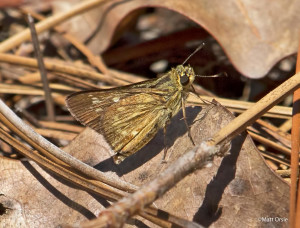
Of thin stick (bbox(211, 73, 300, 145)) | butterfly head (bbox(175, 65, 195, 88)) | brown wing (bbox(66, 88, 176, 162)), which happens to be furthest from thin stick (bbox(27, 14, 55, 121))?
thin stick (bbox(211, 73, 300, 145))

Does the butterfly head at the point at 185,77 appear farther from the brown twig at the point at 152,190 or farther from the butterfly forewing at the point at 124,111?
the brown twig at the point at 152,190

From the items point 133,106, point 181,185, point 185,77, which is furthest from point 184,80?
point 181,185

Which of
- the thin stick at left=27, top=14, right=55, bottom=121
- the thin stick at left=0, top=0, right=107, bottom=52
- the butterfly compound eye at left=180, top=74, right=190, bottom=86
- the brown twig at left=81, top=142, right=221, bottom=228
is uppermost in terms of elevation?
Result: the thin stick at left=0, top=0, right=107, bottom=52

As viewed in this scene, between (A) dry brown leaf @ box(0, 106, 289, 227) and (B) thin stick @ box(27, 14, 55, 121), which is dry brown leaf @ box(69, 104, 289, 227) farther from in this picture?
(B) thin stick @ box(27, 14, 55, 121)

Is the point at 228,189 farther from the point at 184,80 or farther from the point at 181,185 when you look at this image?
the point at 184,80

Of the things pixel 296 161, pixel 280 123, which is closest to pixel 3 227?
pixel 296 161

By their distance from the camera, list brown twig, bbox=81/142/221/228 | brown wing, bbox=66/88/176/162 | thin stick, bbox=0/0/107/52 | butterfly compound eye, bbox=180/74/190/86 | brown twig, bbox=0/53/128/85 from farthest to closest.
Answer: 1. thin stick, bbox=0/0/107/52
2. brown twig, bbox=0/53/128/85
3. butterfly compound eye, bbox=180/74/190/86
4. brown wing, bbox=66/88/176/162
5. brown twig, bbox=81/142/221/228

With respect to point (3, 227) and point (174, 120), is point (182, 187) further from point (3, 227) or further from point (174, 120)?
point (3, 227)
